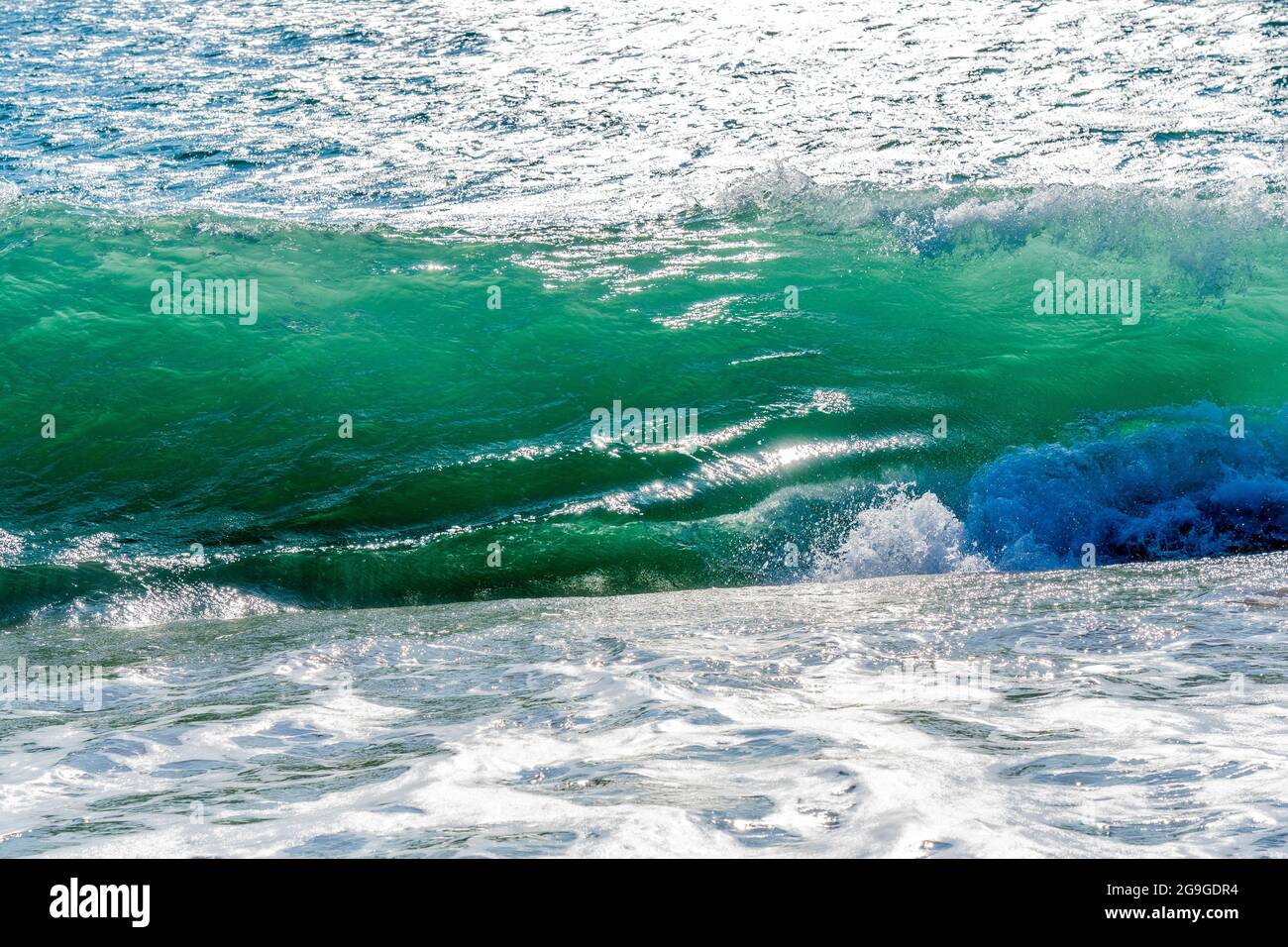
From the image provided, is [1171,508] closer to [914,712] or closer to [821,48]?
[914,712]

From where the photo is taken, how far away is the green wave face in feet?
26.5

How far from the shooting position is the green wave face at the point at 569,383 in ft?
26.5

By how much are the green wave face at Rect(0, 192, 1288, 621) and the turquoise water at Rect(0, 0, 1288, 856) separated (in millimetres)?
49

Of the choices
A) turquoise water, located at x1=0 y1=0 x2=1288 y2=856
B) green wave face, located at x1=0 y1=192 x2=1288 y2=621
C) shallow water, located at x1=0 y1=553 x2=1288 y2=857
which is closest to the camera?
shallow water, located at x1=0 y1=553 x2=1288 y2=857

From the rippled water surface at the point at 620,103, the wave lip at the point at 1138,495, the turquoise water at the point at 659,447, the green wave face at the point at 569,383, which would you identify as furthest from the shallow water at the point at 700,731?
the rippled water surface at the point at 620,103

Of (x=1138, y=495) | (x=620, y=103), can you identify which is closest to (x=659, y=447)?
(x=1138, y=495)

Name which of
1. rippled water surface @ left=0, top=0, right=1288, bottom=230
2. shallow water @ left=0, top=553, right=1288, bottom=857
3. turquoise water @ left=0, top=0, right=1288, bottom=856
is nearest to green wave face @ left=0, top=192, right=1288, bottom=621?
turquoise water @ left=0, top=0, right=1288, bottom=856

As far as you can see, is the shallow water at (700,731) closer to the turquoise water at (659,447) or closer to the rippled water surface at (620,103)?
the turquoise water at (659,447)

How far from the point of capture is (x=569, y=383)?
10211 millimetres

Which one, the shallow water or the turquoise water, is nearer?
the shallow water

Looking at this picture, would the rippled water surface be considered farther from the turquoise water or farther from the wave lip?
the wave lip

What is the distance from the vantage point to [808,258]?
12008 mm

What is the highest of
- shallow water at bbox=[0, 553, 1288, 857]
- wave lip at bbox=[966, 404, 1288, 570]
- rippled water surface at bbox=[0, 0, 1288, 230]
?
rippled water surface at bbox=[0, 0, 1288, 230]

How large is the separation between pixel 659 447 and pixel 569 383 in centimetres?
143
